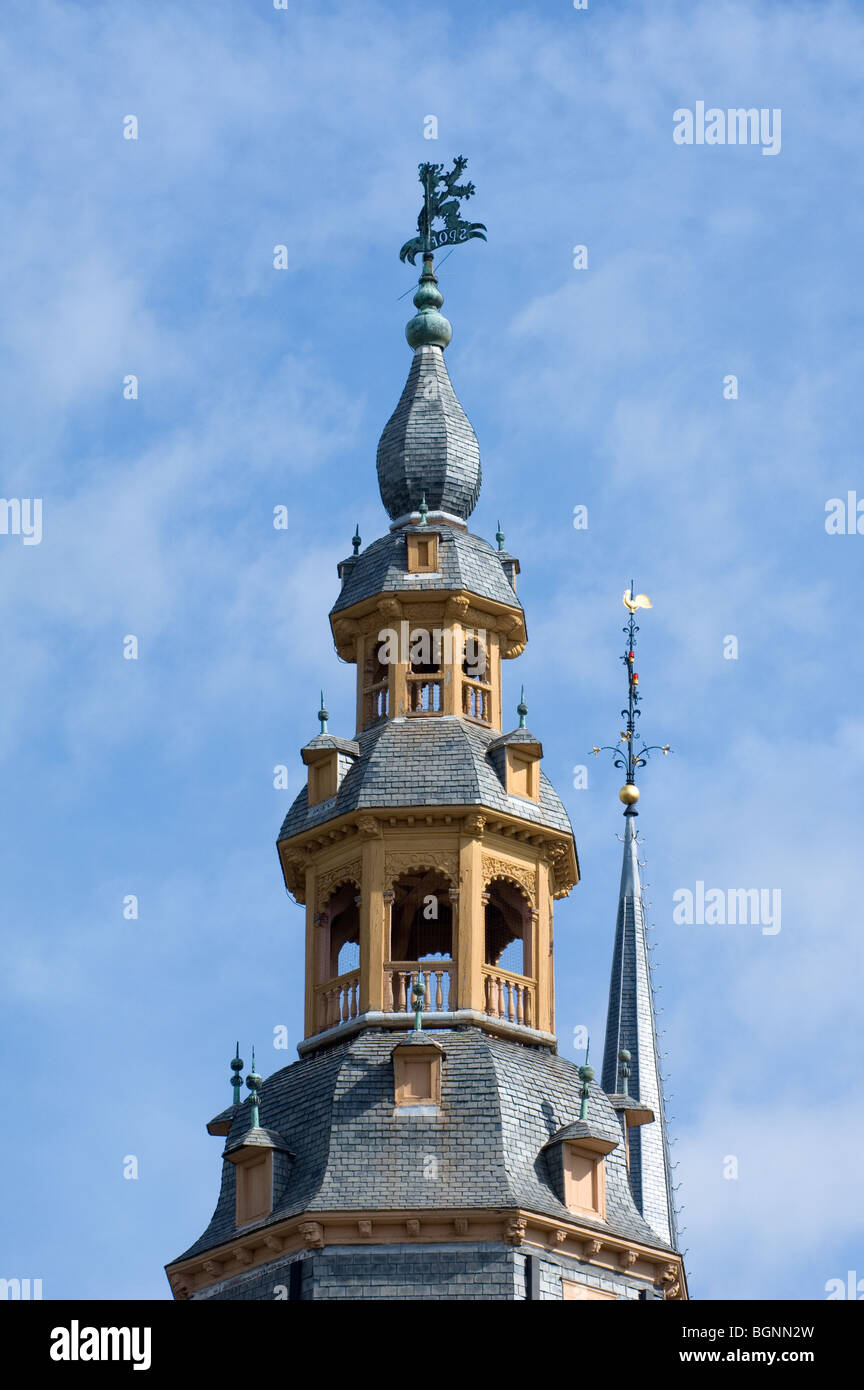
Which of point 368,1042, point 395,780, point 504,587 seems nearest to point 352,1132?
point 368,1042

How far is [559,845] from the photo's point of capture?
77.6 metres

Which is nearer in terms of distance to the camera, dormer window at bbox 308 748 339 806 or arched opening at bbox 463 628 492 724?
dormer window at bbox 308 748 339 806

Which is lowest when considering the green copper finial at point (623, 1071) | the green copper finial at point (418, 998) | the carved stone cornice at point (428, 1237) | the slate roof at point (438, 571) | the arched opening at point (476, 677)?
the carved stone cornice at point (428, 1237)

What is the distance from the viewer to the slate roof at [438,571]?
79.5 metres

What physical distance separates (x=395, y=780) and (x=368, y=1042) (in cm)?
554

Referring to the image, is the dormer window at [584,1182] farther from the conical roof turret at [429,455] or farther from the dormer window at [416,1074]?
the conical roof turret at [429,455]

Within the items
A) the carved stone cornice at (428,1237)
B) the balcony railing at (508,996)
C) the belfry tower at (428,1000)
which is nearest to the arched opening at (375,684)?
the belfry tower at (428,1000)

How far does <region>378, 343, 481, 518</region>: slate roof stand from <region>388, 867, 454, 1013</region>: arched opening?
28.6ft

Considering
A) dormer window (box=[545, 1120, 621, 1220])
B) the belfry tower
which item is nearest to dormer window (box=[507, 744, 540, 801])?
the belfry tower

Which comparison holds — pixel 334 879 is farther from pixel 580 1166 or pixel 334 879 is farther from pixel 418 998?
pixel 580 1166

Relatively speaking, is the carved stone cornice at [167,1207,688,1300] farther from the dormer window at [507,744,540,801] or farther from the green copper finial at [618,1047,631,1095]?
the green copper finial at [618,1047,631,1095]

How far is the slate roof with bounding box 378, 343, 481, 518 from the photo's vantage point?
270 ft

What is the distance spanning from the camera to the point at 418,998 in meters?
73.3
